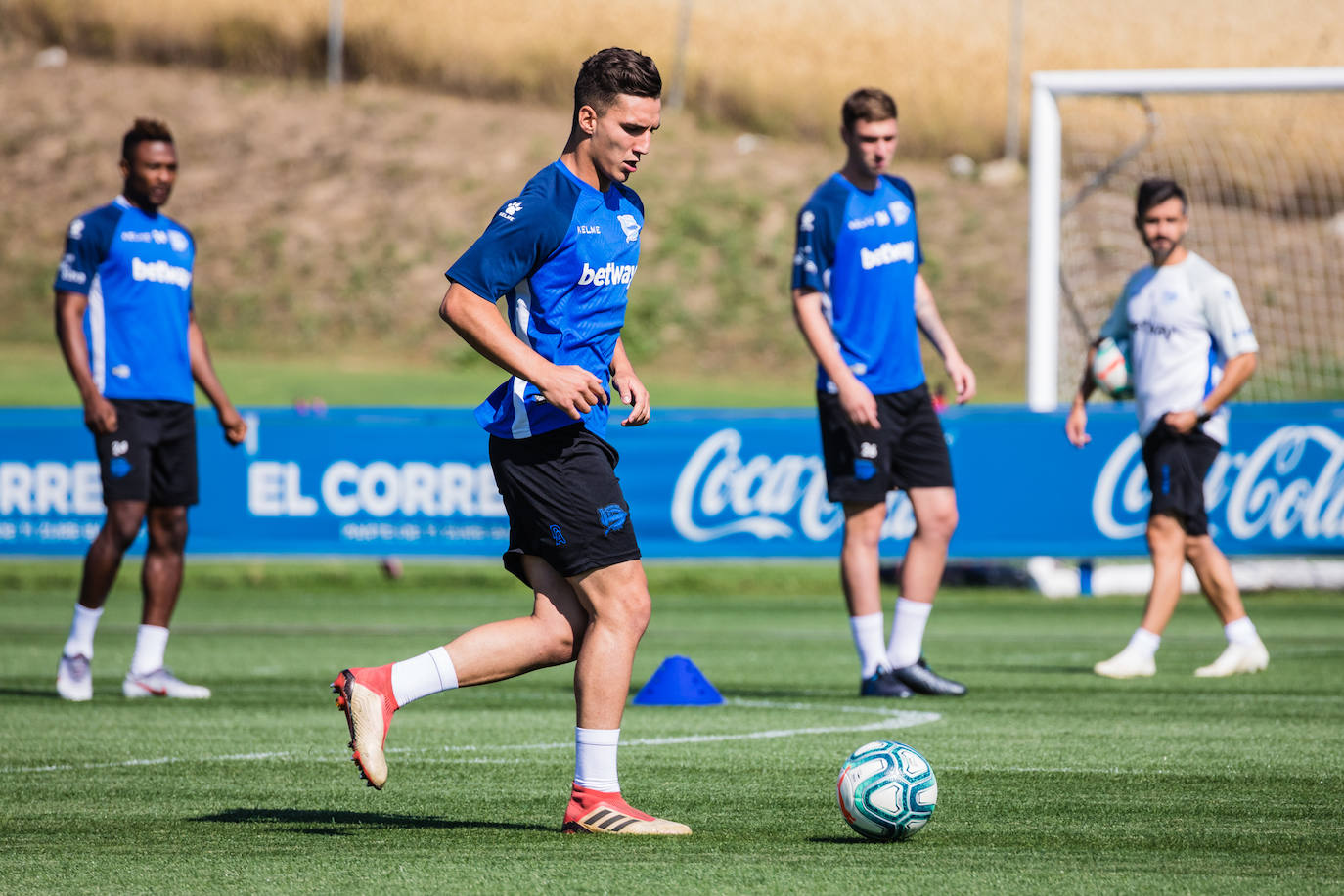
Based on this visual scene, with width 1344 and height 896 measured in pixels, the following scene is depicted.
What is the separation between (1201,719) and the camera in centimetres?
702

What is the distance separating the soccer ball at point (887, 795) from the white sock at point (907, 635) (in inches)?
134

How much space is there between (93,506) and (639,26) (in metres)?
38.5

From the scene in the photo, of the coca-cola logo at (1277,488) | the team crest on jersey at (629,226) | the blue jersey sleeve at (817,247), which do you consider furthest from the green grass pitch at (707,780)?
the coca-cola logo at (1277,488)

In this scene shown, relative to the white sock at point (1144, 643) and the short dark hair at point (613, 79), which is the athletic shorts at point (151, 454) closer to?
the short dark hair at point (613, 79)

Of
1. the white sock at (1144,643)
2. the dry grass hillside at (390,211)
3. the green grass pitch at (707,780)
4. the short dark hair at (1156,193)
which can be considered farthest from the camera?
the dry grass hillside at (390,211)

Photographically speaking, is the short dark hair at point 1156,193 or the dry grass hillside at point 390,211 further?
the dry grass hillside at point 390,211

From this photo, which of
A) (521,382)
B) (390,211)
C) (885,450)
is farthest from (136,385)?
(390,211)

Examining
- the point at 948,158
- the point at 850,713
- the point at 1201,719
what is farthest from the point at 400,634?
the point at 948,158

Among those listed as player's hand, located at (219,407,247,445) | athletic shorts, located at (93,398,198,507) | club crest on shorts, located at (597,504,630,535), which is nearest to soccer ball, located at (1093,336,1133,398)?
player's hand, located at (219,407,247,445)

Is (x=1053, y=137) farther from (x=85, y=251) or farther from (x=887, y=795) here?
(x=887, y=795)

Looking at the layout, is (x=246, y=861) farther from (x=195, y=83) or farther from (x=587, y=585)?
(x=195, y=83)

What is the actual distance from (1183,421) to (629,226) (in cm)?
465

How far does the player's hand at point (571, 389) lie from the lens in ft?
14.4

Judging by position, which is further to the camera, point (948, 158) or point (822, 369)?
point (948, 158)
